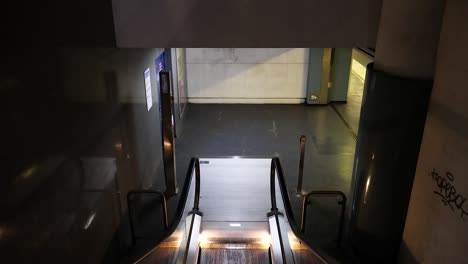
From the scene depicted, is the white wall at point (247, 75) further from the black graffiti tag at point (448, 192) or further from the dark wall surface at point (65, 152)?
the black graffiti tag at point (448, 192)

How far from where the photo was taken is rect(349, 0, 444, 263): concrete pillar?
3951mm

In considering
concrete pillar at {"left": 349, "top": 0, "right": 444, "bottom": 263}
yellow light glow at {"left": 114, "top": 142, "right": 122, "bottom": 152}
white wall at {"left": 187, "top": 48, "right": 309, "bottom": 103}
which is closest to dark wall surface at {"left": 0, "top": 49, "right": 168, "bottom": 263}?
yellow light glow at {"left": 114, "top": 142, "right": 122, "bottom": 152}

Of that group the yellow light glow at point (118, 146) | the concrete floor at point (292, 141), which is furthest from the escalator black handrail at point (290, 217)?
the yellow light glow at point (118, 146)

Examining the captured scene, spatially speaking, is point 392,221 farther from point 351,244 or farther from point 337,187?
point 337,187

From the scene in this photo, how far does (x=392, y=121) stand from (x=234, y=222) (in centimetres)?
280

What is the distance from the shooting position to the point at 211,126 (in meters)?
10.3

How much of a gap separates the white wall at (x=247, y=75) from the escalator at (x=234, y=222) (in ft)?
17.7

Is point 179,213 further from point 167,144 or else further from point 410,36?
point 410,36

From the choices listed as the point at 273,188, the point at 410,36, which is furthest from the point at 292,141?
the point at 410,36

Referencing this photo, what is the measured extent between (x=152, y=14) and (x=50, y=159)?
7.88ft

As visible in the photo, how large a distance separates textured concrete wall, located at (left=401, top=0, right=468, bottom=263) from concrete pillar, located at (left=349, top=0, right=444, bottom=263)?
0.16m

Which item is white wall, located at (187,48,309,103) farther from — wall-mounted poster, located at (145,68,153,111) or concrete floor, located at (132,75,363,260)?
wall-mounted poster, located at (145,68,153,111)

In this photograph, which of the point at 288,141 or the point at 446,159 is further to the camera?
the point at 288,141

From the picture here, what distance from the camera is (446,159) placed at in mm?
3629
